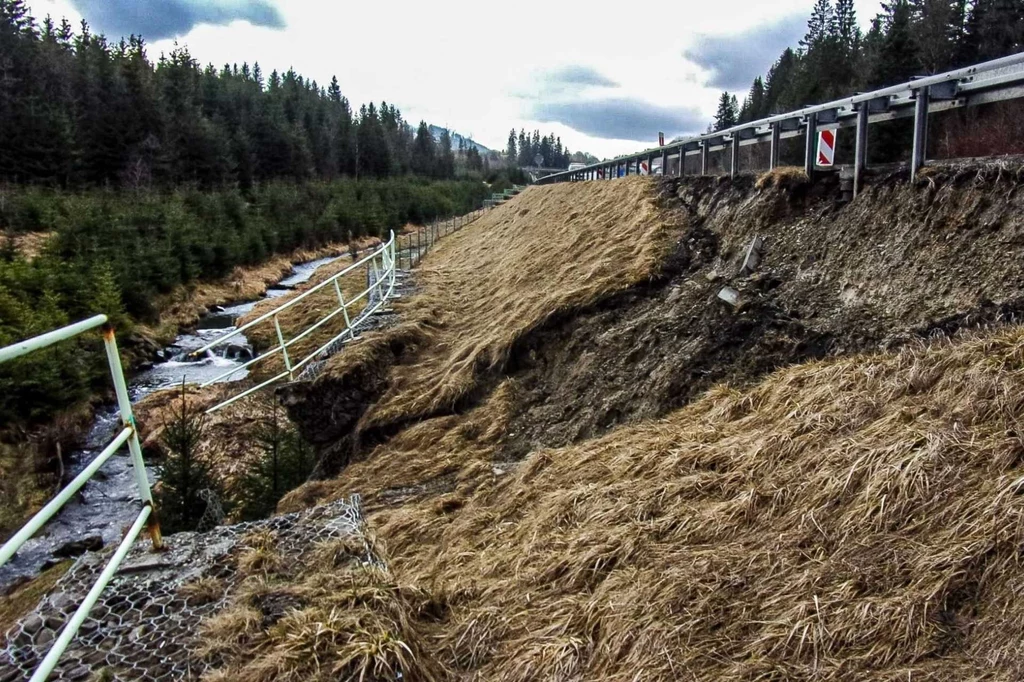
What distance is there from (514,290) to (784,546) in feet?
25.7

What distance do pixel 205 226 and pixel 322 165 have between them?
1876 inches

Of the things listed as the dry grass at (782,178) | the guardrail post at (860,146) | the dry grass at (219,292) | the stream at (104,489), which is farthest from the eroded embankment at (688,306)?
the dry grass at (219,292)

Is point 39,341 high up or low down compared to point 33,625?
up

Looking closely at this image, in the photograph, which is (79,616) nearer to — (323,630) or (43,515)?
(43,515)

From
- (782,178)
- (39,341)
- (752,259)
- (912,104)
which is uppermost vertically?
(912,104)

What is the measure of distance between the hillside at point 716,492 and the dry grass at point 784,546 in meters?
0.01

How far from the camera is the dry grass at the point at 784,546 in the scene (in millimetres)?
2449

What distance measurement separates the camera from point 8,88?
44.7 meters

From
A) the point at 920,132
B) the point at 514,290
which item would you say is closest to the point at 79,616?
the point at 920,132

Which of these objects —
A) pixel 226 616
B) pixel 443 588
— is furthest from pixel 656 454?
pixel 226 616

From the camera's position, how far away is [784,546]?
9.78ft

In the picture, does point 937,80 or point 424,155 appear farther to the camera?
point 424,155

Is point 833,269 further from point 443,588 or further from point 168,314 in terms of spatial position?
point 168,314

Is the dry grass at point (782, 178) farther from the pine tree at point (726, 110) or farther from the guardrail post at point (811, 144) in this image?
the pine tree at point (726, 110)
